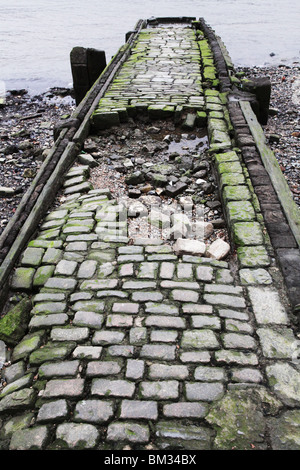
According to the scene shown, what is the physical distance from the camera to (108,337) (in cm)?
280

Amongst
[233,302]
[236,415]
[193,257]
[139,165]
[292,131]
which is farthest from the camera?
[292,131]

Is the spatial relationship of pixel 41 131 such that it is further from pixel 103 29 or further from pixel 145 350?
pixel 103 29

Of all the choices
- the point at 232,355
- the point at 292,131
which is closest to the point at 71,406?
the point at 232,355

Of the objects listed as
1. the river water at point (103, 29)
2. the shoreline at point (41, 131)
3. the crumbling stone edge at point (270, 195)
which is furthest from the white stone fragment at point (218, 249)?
the river water at point (103, 29)

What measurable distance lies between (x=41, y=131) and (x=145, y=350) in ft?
26.7

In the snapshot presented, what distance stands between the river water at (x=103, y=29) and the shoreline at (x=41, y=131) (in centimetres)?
183

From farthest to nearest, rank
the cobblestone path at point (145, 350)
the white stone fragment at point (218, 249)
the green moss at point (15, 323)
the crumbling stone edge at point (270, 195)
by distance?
the white stone fragment at point (218, 249), the crumbling stone edge at point (270, 195), the green moss at point (15, 323), the cobblestone path at point (145, 350)

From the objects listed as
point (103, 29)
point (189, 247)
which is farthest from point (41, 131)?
point (103, 29)

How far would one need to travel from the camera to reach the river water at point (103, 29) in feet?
53.3

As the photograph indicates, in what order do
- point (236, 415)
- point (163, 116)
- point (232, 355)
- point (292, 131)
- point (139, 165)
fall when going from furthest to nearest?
point (292, 131)
point (163, 116)
point (139, 165)
point (232, 355)
point (236, 415)

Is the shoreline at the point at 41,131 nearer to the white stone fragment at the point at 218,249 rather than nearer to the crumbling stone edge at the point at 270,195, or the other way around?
the crumbling stone edge at the point at 270,195

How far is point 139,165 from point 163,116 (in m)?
1.61

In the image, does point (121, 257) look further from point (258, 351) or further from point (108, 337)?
point (258, 351)

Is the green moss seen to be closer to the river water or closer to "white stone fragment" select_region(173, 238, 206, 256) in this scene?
"white stone fragment" select_region(173, 238, 206, 256)
